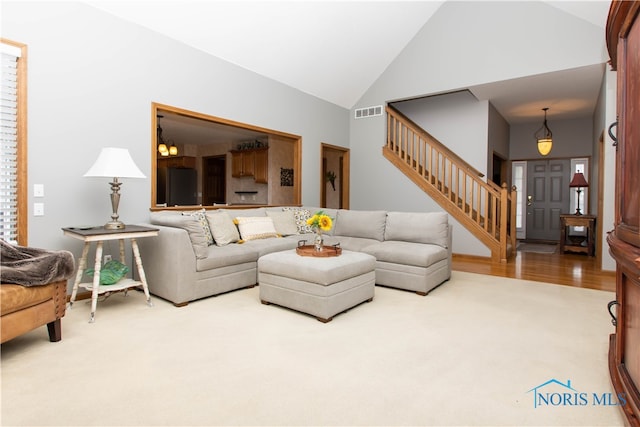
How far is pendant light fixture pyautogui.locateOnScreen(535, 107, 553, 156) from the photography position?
7.43 metres

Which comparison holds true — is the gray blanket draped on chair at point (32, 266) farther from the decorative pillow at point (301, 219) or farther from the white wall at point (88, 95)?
the decorative pillow at point (301, 219)

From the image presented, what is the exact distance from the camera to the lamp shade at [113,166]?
316 centimetres

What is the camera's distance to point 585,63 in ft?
16.1

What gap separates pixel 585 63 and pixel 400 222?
3.39m

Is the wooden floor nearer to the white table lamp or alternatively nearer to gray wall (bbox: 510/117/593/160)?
gray wall (bbox: 510/117/593/160)

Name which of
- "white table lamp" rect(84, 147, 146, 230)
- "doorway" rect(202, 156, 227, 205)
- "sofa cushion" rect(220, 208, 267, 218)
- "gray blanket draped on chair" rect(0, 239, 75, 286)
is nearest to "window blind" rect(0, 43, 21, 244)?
"white table lamp" rect(84, 147, 146, 230)

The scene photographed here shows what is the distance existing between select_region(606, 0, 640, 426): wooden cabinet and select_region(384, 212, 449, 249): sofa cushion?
2.49m

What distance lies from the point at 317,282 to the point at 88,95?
9.56 feet

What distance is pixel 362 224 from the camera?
486 centimetres

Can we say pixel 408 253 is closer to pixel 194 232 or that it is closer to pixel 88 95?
pixel 194 232

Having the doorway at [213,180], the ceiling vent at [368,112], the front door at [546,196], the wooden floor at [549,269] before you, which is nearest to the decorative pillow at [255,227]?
the wooden floor at [549,269]

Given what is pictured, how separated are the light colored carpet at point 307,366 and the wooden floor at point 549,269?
114cm

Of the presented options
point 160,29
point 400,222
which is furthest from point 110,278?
point 400,222

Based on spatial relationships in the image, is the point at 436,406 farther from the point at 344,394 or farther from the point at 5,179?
the point at 5,179
